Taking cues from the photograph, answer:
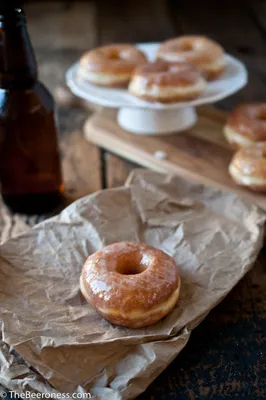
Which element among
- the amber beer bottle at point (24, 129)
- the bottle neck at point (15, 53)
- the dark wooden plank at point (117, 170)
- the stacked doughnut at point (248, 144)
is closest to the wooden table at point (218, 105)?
the dark wooden plank at point (117, 170)

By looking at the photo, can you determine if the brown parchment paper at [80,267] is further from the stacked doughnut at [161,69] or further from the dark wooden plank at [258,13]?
the dark wooden plank at [258,13]

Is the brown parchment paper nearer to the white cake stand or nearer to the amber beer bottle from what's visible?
the amber beer bottle

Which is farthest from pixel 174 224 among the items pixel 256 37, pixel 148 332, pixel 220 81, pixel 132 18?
pixel 132 18

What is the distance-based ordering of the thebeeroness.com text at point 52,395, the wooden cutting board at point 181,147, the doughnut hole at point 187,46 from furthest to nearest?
the doughnut hole at point 187,46 → the wooden cutting board at point 181,147 → the thebeeroness.com text at point 52,395

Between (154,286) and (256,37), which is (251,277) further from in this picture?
(256,37)

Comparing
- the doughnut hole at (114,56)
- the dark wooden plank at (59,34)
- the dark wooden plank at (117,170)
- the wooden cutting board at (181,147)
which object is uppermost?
the doughnut hole at (114,56)

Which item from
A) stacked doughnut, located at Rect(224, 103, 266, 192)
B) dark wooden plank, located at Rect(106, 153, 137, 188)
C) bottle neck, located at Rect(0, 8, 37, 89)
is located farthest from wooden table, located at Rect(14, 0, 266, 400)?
bottle neck, located at Rect(0, 8, 37, 89)

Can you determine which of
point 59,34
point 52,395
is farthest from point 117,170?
point 59,34
